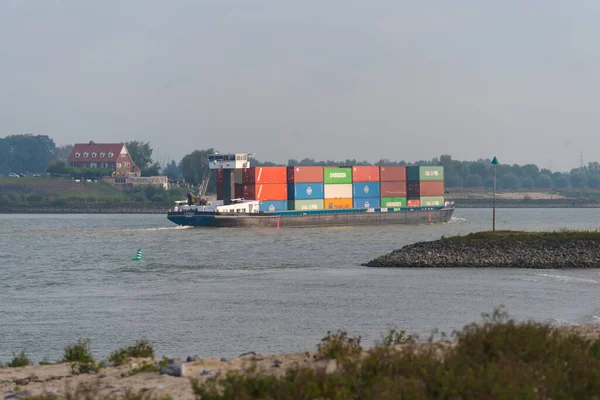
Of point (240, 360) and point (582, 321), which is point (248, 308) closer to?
point (582, 321)

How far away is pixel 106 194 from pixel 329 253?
106177 millimetres

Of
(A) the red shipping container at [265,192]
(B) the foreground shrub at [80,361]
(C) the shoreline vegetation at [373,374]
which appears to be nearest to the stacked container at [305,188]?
(A) the red shipping container at [265,192]

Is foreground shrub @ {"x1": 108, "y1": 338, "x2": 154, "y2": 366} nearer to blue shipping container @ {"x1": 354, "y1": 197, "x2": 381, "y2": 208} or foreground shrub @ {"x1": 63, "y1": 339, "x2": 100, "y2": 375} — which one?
foreground shrub @ {"x1": 63, "y1": 339, "x2": 100, "y2": 375}

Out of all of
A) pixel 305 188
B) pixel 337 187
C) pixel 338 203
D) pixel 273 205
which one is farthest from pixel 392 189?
pixel 273 205

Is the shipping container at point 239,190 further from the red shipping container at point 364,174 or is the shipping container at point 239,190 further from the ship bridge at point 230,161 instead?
the red shipping container at point 364,174

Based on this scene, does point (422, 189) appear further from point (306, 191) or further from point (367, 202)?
point (306, 191)

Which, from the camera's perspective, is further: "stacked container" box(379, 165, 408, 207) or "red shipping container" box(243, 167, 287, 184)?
"stacked container" box(379, 165, 408, 207)

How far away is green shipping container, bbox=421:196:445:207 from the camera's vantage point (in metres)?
96.5

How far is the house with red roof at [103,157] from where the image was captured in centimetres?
16662

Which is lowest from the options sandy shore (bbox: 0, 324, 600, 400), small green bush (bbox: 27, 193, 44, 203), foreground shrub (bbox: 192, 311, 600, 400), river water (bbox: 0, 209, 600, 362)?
river water (bbox: 0, 209, 600, 362)

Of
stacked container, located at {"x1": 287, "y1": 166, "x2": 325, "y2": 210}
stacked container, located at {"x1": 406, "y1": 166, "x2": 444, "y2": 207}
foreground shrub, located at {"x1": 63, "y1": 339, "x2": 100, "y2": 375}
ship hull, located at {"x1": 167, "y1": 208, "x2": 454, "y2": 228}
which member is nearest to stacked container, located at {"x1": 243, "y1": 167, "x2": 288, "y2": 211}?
stacked container, located at {"x1": 287, "y1": 166, "x2": 325, "y2": 210}

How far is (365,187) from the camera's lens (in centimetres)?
9081

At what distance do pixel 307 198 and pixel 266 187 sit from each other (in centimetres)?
496

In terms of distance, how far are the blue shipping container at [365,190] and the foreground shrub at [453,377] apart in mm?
78611
